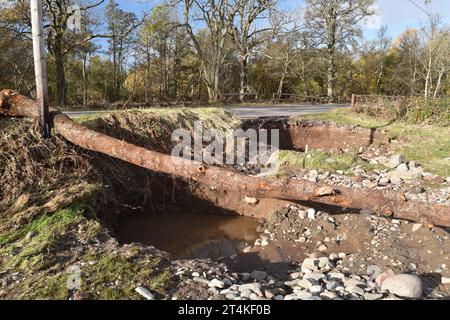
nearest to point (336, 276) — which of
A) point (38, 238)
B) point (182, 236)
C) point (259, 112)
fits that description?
point (182, 236)

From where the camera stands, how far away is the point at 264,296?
321cm

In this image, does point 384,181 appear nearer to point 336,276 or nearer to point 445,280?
point 445,280

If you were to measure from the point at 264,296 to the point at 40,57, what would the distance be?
190 inches

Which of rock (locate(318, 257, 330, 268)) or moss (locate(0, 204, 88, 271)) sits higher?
moss (locate(0, 204, 88, 271))

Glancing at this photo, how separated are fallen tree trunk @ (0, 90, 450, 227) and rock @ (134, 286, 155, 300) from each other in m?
1.68

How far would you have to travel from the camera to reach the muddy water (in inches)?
232

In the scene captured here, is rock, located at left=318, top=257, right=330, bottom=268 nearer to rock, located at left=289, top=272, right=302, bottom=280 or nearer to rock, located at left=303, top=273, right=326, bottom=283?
rock, located at left=289, top=272, right=302, bottom=280

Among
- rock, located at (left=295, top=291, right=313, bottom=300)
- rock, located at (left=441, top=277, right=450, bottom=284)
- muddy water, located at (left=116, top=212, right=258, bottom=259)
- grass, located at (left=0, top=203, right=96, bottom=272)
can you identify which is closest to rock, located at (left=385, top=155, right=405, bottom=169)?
muddy water, located at (left=116, top=212, right=258, bottom=259)

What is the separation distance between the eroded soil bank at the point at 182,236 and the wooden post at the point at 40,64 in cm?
29

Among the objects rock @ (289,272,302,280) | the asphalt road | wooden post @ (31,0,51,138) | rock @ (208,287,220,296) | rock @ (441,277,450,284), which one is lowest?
rock @ (289,272,302,280)

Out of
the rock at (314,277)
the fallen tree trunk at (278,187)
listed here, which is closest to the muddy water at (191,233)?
the fallen tree trunk at (278,187)

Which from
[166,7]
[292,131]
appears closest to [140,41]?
[166,7]

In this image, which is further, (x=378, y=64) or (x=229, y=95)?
(x=378, y=64)
